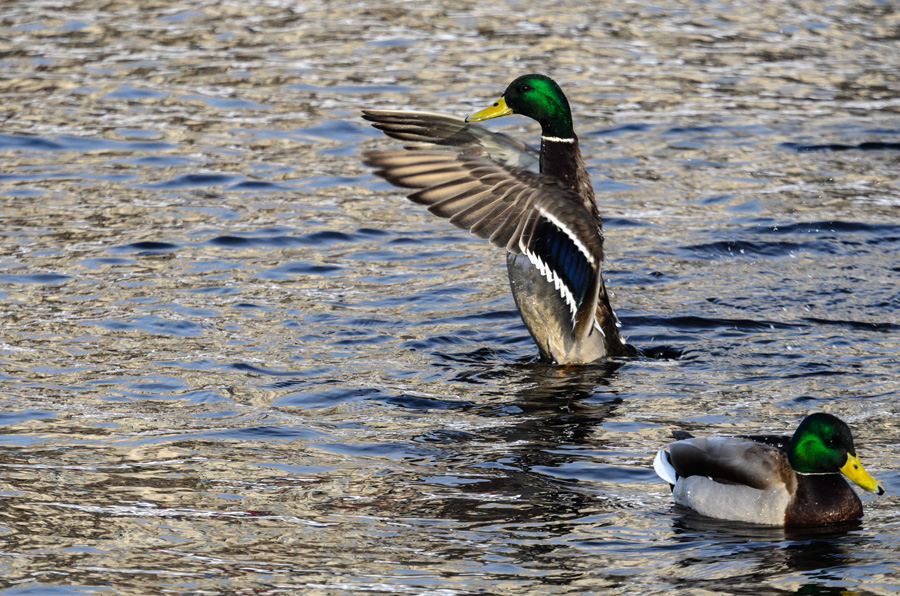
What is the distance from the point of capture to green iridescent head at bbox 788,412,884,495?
578cm

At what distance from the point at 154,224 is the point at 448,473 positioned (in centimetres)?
470

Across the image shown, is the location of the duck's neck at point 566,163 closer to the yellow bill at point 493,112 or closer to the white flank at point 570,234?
the yellow bill at point 493,112

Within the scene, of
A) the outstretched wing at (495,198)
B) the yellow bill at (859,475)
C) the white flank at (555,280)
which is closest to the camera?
the yellow bill at (859,475)

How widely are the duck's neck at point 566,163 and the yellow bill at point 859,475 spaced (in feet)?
8.27

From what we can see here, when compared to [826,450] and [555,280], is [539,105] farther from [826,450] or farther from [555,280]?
[826,450]

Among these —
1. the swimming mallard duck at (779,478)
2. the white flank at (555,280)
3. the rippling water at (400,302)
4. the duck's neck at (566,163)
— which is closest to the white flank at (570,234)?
the white flank at (555,280)

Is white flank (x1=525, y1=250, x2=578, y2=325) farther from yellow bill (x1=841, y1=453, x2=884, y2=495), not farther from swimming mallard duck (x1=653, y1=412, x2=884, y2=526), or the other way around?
yellow bill (x1=841, y1=453, x2=884, y2=495)

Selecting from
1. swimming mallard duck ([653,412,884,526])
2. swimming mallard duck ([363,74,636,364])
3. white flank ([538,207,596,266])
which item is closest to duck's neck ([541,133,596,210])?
swimming mallard duck ([363,74,636,364])

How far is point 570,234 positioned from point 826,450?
2.11 meters

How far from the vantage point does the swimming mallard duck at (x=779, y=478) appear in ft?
19.0

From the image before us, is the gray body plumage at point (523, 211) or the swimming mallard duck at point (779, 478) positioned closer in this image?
the swimming mallard duck at point (779, 478)

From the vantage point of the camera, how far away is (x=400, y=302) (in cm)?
889

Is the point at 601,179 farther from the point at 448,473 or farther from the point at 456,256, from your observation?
the point at 448,473

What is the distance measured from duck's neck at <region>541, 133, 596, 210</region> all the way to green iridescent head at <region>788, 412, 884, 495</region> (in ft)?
7.66
